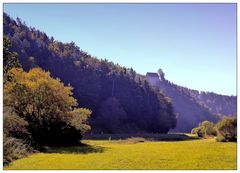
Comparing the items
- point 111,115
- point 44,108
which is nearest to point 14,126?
point 44,108

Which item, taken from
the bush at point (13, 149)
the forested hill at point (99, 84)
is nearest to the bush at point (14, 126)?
the bush at point (13, 149)

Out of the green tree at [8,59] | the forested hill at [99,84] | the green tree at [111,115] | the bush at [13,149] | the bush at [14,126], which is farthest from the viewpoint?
the forested hill at [99,84]

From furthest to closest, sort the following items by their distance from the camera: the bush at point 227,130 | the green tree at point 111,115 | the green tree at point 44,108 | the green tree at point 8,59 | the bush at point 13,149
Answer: the green tree at point 111,115 → the bush at point 227,130 → the green tree at point 44,108 → the green tree at point 8,59 → the bush at point 13,149

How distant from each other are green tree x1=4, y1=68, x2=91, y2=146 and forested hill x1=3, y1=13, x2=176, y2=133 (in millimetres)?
64404

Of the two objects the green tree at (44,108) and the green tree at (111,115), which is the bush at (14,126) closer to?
the green tree at (44,108)

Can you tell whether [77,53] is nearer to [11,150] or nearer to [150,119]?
[150,119]

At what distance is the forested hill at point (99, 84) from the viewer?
119312mm

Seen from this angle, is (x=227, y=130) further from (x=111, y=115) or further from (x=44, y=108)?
(x=111, y=115)

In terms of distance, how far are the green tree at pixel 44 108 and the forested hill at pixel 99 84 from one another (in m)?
64.4

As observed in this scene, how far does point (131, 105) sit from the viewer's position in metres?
132

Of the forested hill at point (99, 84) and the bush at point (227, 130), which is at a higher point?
the forested hill at point (99, 84)

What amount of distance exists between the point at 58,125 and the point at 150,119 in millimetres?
88524

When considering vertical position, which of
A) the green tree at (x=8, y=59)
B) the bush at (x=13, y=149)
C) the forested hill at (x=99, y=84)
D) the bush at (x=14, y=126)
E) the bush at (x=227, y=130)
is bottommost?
the bush at (x=13, y=149)

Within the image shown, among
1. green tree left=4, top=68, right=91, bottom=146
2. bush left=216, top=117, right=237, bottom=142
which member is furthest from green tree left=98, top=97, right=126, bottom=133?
green tree left=4, top=68, right=91, bottom=146
